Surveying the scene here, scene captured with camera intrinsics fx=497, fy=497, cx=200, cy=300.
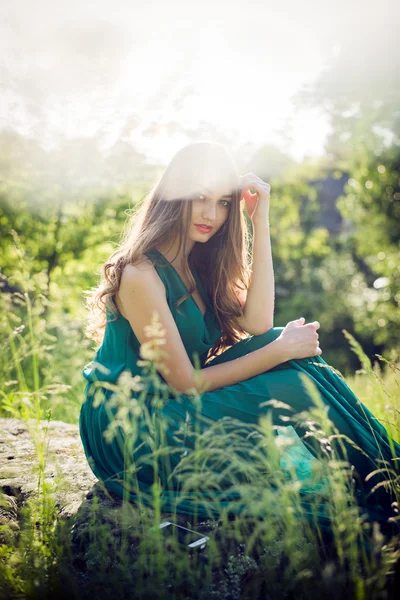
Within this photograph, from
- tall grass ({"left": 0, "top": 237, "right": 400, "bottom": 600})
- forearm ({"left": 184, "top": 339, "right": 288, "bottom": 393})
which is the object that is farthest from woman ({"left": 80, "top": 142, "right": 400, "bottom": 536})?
tall grass ({"left": 0, "top": 237, "right": 400, "bottom": 600})

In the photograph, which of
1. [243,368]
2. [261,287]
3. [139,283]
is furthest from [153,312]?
[261,287]

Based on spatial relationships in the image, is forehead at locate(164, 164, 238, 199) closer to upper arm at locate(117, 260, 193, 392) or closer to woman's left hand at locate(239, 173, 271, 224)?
woman's left hand at locate(239, 173, 271, 224)

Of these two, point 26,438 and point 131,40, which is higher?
point 131,40

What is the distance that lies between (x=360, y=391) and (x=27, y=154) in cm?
401

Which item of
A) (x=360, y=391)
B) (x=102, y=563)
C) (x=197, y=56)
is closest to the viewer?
(x=102, y=563)

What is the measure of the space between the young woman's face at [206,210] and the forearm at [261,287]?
0.97 feet

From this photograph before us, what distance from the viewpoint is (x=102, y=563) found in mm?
1676

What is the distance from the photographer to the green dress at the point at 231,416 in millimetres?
2018

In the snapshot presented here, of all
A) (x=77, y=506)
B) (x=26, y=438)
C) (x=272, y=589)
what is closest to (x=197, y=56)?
(x=26, y=438)

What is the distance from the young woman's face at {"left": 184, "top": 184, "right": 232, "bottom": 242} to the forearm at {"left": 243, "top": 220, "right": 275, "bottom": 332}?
0.29 metres

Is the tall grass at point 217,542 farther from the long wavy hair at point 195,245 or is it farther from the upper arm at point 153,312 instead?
the long wavy hair at point 195,245

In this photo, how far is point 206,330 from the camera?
9.14 ft

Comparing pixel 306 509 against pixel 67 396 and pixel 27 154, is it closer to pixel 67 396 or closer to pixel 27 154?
pixel 67 396

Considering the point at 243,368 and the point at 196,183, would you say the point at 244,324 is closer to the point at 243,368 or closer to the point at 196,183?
the point at 243,368
